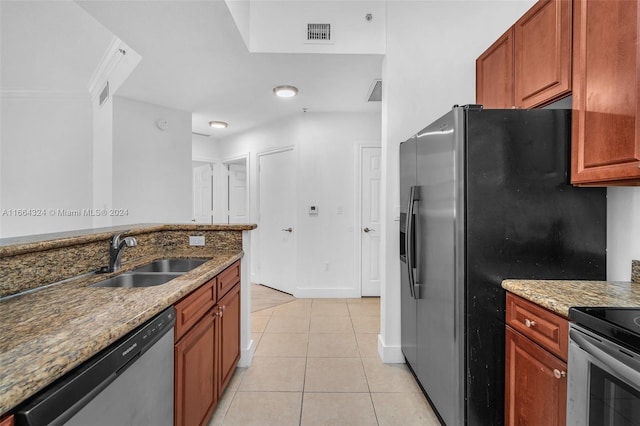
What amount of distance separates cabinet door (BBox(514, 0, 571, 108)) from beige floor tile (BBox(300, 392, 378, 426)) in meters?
2.11

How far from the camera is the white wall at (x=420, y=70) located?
231 centimetres

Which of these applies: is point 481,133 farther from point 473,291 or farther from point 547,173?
point 473,291

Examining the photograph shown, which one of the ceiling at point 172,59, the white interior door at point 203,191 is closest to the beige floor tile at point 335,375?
the ceiling at point 172,59

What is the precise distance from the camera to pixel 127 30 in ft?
6.82

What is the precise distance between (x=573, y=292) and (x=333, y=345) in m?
1.91

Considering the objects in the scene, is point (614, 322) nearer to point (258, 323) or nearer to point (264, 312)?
point (258, 323)

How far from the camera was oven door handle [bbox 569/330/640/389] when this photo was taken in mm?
814

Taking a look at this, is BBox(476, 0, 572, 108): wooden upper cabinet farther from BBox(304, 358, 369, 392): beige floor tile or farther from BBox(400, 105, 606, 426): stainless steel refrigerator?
BBox(304, 358, 369, 392): beige floor tile

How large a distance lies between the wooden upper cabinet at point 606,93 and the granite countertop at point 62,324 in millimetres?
1897

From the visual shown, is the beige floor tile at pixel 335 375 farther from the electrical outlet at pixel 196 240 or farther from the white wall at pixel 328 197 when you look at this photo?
the white wall at pixel 328 197

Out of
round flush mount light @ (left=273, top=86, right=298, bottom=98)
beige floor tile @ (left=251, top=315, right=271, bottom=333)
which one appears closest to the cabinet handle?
beige floor tile @ (left=251, top=315, right=271, bottom=333)

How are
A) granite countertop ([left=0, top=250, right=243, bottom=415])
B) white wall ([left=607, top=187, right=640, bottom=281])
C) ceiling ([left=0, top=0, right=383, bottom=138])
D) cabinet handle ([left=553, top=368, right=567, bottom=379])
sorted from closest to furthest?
granite countertop ([left=0, top=250, right=243, bottom=415]), cabinet handle ([left=553, top=368, right=567, bottom=379]), white wall ([left=607, top=187, right=640, bottom=281]), ceiling ([left=0, top=0, right=383, bottom=138])

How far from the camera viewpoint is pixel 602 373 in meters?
0.92

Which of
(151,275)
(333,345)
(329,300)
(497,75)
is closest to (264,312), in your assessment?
(329,300)
